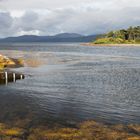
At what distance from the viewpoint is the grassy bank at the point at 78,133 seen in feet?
81.1

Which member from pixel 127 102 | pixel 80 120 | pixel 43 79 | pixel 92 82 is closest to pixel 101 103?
pixel 127 102

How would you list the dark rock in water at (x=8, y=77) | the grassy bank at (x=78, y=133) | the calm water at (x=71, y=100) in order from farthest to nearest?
1. the dark rock in water at (x=8, y=77)
2. the calm water at (x=71, y=100)
3. the grassy bank at (x=78, y=133)

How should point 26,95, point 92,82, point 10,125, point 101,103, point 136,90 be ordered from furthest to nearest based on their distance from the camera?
point 92,82 < point 136,90 < point 26,95 < point 101,103 < point 10,125

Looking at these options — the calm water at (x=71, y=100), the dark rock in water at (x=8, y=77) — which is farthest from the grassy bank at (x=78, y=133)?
the dark rock in water at (x=8, y=77)

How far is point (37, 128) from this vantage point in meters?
27.5

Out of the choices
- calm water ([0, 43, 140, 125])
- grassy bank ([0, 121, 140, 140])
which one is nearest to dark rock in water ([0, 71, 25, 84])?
calm water ([0, 43, 140, 125])

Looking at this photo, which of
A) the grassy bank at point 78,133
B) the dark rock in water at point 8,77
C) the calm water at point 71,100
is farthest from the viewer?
the dark rock in water at point 8,77

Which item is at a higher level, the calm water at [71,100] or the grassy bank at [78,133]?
the calm water at [71,100]

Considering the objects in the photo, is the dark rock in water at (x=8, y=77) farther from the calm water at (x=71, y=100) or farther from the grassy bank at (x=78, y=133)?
the grassy bank at (x=78, y=133)

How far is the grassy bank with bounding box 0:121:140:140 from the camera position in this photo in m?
24.7

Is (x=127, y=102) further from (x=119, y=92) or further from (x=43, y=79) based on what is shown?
(x=43, y=79)

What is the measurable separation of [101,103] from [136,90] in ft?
36.0

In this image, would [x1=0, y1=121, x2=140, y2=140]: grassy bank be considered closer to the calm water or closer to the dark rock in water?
the calm water

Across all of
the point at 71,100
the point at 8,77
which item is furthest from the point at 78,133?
the point at 8,77
